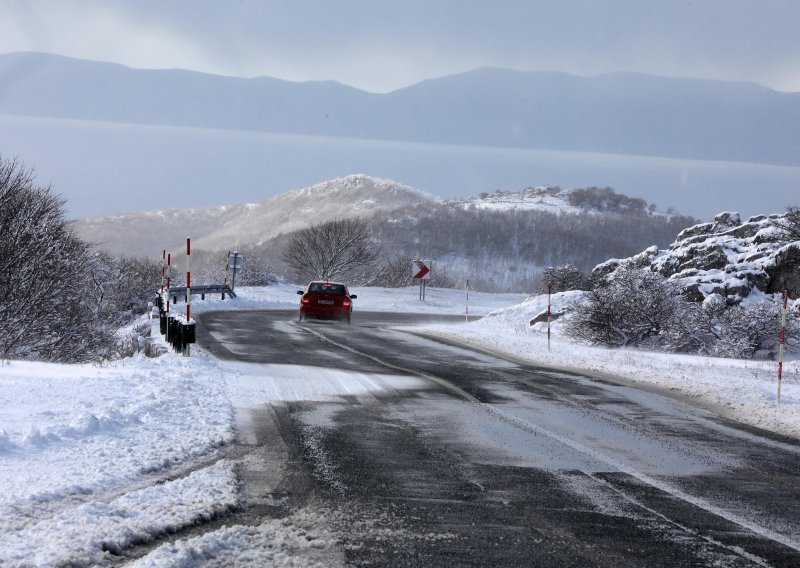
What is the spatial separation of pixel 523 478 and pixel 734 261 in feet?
73.5

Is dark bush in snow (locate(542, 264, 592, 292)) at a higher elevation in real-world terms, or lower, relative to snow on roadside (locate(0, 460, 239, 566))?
higher

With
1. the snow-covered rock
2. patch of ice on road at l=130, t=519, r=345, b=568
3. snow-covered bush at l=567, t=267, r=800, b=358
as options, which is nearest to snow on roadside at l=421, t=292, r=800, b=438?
snow-covered bush at l=567, t=267, r=800, b=358

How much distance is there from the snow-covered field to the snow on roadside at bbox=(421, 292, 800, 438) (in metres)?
0.05

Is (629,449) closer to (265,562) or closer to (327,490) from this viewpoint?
(327,490)

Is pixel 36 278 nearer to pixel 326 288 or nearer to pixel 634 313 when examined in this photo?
pixel 326 288

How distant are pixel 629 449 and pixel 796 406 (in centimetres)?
448

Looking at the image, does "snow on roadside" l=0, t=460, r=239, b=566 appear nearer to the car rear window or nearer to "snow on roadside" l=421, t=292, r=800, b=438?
"snow on roadside" l=421, t=292, r=800, b=438

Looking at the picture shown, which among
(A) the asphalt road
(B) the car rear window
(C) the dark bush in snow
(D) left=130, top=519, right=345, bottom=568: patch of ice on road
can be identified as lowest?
(A) the asphalt road

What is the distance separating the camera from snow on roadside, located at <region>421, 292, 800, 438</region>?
1188 centimetres

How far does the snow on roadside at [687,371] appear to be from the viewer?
39.0 feet

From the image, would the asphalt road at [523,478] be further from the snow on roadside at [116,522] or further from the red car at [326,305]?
the red car at [326,305]

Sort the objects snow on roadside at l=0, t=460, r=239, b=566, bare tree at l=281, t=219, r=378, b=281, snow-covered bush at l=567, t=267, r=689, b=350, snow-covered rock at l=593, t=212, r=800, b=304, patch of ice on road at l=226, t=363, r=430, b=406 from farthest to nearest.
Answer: bare tree at l=281, t=219, r=378, b=281
snow-covered rock at l=593, t=212, r=800, b=304
snow-covered bush at l=567, t=267, r=689, b=350
patch of ice on road at l=226, t=363, r=430, b=406
snow on roadside at l=0, t=460, r=239, b=566

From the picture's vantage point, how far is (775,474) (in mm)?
7770

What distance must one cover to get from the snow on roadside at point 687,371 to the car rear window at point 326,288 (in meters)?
5.23
